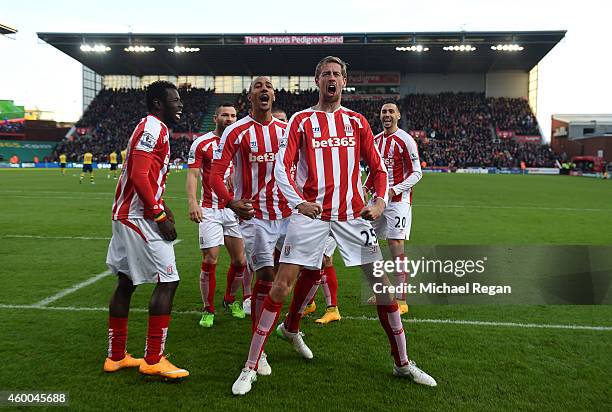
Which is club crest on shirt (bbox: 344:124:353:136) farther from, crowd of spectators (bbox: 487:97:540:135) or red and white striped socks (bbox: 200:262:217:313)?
crowd of spectators (bbox: 487:97:540:135)

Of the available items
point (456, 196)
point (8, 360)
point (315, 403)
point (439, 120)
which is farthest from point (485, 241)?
point (439, 120)

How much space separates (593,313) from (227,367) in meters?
3.91

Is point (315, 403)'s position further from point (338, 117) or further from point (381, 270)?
point (338, 117)

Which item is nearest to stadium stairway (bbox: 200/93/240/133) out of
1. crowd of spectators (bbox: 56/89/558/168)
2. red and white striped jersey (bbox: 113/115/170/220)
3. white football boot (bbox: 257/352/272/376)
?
crowd of spectators (bbox: 56/89/558/168)

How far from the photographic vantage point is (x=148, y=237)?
3.60 m

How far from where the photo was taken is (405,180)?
5.61 meters

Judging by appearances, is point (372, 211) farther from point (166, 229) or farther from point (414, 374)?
point (166, 229)

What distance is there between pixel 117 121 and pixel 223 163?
54.9m

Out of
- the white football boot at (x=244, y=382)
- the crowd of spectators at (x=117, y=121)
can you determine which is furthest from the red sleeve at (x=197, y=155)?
the crowd of spectators at (x=117, y=121)

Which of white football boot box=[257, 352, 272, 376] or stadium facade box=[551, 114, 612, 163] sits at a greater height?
stadium facade box=[551, 114, 612, 163]

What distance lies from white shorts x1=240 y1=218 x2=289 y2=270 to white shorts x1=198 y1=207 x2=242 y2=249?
97 centimetres

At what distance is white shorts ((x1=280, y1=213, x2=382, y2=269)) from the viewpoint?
11.3 ft

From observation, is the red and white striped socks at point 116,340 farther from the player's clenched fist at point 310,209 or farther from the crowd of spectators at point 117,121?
the crowd of spectators at point 117,121
